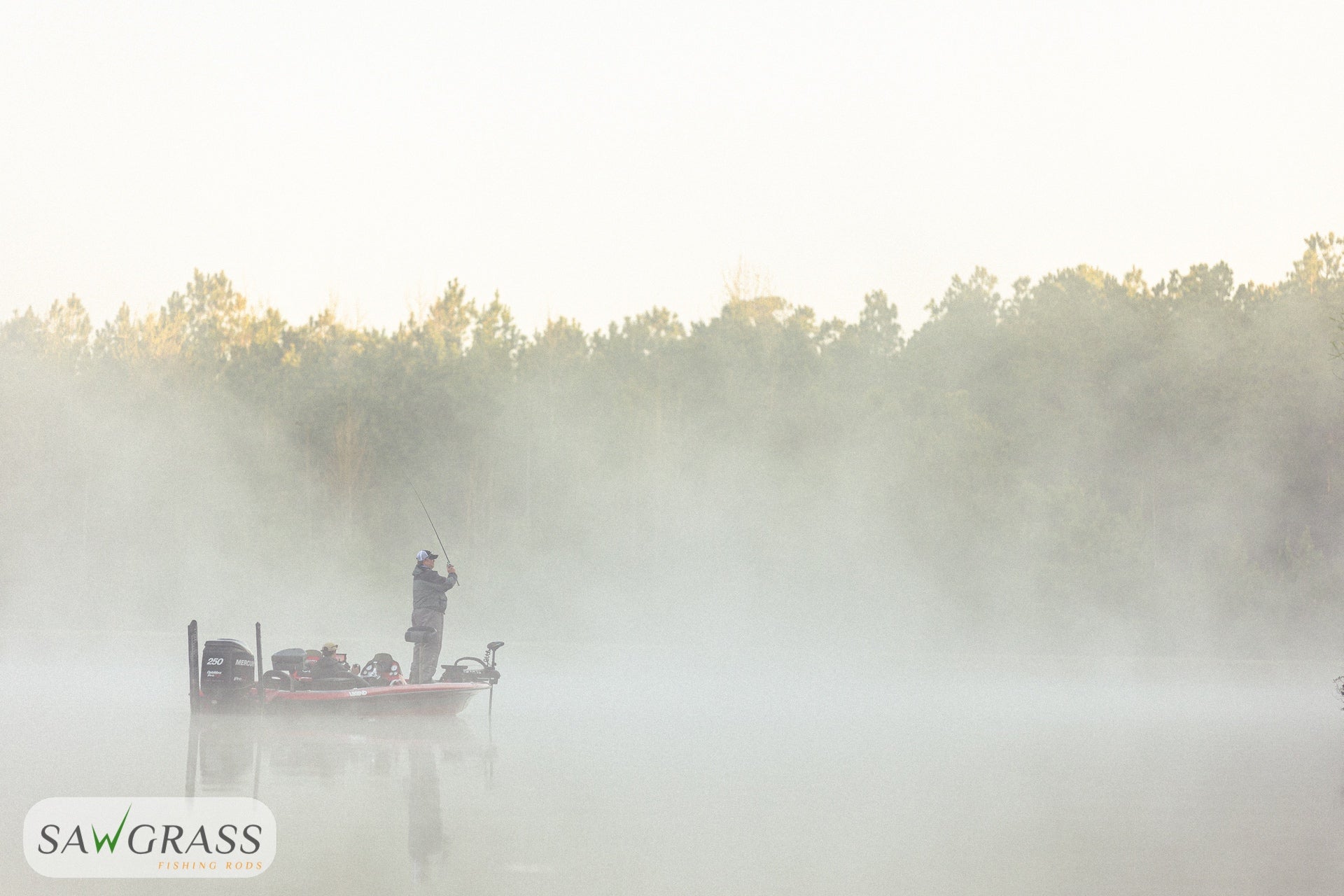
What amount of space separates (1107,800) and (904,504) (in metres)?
30.9

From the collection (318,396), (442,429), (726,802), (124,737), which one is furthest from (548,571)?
(726,802)

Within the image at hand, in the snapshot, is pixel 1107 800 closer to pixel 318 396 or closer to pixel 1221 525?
pixel 1221 525

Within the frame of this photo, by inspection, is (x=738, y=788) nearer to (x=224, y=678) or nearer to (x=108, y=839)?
(x=108, y=839)

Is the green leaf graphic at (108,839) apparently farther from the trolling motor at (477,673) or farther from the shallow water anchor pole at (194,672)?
the trolling motor at (477,673)

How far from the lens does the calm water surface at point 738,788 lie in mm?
9258

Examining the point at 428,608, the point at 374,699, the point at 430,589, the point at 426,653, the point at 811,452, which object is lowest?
the point at 374,699

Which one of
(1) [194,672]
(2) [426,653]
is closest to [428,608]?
(2) [426,653]

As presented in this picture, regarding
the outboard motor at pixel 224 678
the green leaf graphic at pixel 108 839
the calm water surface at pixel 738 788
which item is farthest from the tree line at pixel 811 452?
the green leaf graphic at pixel 108 839

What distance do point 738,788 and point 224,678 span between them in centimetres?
832

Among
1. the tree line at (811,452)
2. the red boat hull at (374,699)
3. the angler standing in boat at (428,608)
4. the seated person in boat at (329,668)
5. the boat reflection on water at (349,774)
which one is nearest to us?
the boat reflection on water at (349,774)

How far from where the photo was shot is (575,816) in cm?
1130

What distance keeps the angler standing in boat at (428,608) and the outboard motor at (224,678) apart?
2231 mm

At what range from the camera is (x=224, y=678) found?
18.6 m

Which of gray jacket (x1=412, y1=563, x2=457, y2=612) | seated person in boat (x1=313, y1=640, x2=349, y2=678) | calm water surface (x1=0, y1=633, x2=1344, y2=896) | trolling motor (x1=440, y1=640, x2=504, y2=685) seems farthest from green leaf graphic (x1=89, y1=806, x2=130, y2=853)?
gray jacket (x1=412, y1=563, x2=457, y2=612)
